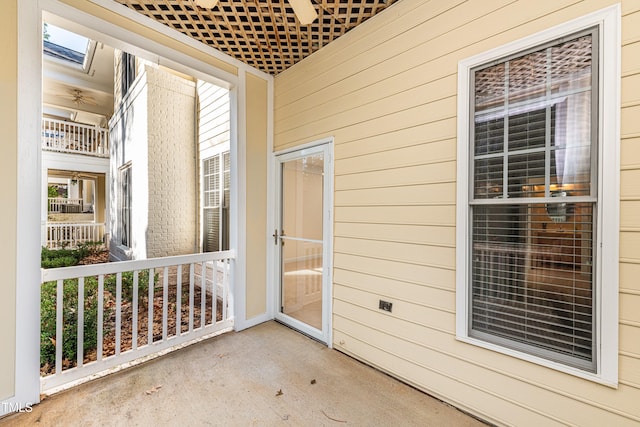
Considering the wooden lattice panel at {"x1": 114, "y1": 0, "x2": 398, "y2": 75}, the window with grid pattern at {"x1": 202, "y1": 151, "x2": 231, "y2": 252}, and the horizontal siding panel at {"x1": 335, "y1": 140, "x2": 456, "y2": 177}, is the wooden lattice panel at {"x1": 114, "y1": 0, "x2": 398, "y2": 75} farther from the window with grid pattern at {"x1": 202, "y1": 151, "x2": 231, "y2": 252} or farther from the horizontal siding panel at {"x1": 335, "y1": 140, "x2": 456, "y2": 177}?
the window with grid pattern at {"x1": 202, "y1": 151, "x2": 231, "y2": 252}

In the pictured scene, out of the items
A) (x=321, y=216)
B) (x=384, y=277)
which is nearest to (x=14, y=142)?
(x=321, y=216)

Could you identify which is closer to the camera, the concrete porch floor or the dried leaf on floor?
the concrete porch floor

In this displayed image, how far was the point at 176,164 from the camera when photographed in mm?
5094

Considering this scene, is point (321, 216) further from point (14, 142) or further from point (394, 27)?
point (14, 142)

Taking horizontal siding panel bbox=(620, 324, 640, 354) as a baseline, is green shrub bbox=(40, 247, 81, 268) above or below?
below

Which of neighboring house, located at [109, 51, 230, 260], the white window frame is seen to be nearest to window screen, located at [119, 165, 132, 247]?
neighboring house, located at [109, 51, 230, 260]

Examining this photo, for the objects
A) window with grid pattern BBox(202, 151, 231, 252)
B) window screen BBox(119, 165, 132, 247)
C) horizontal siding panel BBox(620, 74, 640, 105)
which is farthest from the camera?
window screen BBox(119, 165, 132, 247)

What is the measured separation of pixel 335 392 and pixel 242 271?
171 cm

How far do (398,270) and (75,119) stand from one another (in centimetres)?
1400

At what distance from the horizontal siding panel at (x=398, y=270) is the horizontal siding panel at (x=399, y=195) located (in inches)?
20.5

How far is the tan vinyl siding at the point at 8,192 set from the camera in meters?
1.86

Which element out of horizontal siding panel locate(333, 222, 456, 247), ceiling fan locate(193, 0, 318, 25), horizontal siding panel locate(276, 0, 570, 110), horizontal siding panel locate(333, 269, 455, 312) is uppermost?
ceiling fan locate(193, 0, 318, 25)

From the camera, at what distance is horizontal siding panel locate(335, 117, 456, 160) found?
203 cm

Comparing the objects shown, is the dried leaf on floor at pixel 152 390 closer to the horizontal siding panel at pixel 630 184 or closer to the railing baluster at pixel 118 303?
the railing baluster at pixel 118 303
